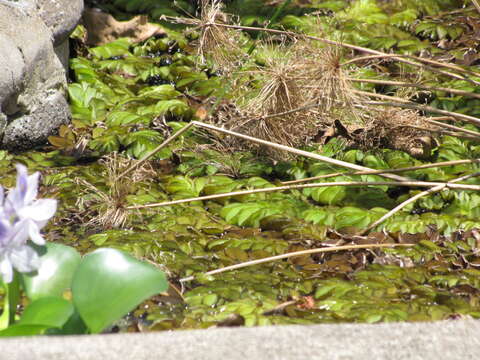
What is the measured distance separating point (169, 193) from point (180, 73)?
1219mm

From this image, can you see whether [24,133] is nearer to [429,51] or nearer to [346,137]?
[346,137]

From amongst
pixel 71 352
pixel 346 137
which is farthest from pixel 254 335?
pixel 346 137

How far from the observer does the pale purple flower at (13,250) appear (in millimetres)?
1420

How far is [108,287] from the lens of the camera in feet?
4.91

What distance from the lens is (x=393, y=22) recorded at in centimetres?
431

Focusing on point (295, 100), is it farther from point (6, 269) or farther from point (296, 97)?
point (6, 269)

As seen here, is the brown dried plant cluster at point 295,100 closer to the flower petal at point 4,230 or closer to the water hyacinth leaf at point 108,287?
the water hyacinth leaf at point 108,287

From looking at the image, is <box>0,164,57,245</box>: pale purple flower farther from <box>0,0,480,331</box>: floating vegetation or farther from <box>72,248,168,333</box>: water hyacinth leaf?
<box>0,0,480,331</box>: floating vegetation

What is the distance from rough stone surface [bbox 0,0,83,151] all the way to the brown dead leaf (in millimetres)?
817

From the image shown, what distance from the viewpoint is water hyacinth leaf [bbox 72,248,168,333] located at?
58.4 inches

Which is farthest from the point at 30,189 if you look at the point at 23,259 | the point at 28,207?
the point at 23,259

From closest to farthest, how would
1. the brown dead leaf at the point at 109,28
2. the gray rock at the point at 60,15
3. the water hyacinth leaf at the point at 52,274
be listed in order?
1. the water hyacinth leaf at the point at 52,274
2. the gray rock at the point at 60,15
3. the brown dead leaf at the point at 109,28

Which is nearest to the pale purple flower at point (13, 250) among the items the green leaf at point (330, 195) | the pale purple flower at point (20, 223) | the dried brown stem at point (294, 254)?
the pale purple flower at point (20, 223)

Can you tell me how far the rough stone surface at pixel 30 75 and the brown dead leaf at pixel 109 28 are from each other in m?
0.82
